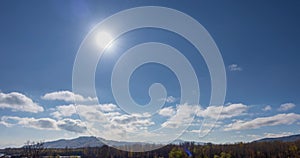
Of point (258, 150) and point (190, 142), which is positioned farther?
point (190, 142)

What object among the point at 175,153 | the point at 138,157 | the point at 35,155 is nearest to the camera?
the point at 35,155

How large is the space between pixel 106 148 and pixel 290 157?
3797 inches

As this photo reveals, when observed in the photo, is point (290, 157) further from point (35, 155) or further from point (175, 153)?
point (35, 155)

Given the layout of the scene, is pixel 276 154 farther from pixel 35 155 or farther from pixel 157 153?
pixel 35 155

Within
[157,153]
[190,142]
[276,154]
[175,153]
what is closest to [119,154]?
[157,153]

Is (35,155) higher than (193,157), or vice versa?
(35,155)

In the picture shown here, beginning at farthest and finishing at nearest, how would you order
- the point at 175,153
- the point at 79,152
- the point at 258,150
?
the point at 79,152
the point at 258,150
the point at 175,153

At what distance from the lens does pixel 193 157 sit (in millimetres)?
129250

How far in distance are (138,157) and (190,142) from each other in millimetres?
49783

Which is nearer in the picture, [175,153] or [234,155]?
[175,153]

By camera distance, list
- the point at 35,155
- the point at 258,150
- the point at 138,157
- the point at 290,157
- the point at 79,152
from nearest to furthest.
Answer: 1. the point at 35,155
2. the point at 290,157
3. the point at 258,150
4. the point at 138,157
5. the point at 79,152

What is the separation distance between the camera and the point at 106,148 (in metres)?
165

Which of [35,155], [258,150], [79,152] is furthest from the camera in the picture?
[79,152]

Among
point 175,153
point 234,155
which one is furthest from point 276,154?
point 175,153
